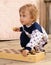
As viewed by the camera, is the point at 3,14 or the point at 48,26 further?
the point at 48,26

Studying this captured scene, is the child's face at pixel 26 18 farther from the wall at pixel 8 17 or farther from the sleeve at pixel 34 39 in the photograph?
the wall at pixel 8 17

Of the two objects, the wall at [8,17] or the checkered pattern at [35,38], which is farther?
the wall at [8,17]

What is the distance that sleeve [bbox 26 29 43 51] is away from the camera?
4.31ft

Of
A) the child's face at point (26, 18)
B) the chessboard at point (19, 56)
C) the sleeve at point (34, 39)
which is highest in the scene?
the child's face at point (26, 18)

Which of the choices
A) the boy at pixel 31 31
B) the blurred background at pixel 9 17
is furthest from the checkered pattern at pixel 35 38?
the blurred background at pixel 9 17

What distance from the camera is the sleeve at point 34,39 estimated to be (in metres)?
1.31

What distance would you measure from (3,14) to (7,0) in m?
0.14

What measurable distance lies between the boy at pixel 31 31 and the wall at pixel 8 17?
2.34ft

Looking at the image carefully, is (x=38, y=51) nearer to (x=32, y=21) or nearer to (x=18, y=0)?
(x=32, y=21)

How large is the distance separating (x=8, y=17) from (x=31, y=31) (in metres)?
0.85

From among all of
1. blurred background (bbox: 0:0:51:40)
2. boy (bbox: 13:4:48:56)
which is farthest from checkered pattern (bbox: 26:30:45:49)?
blurred background (bbox: 0:0:51:40)

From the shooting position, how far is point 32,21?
1.38 meters

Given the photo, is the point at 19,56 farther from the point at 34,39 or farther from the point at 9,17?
the point at 9,17

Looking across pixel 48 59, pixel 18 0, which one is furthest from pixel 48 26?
pixel 48 59
